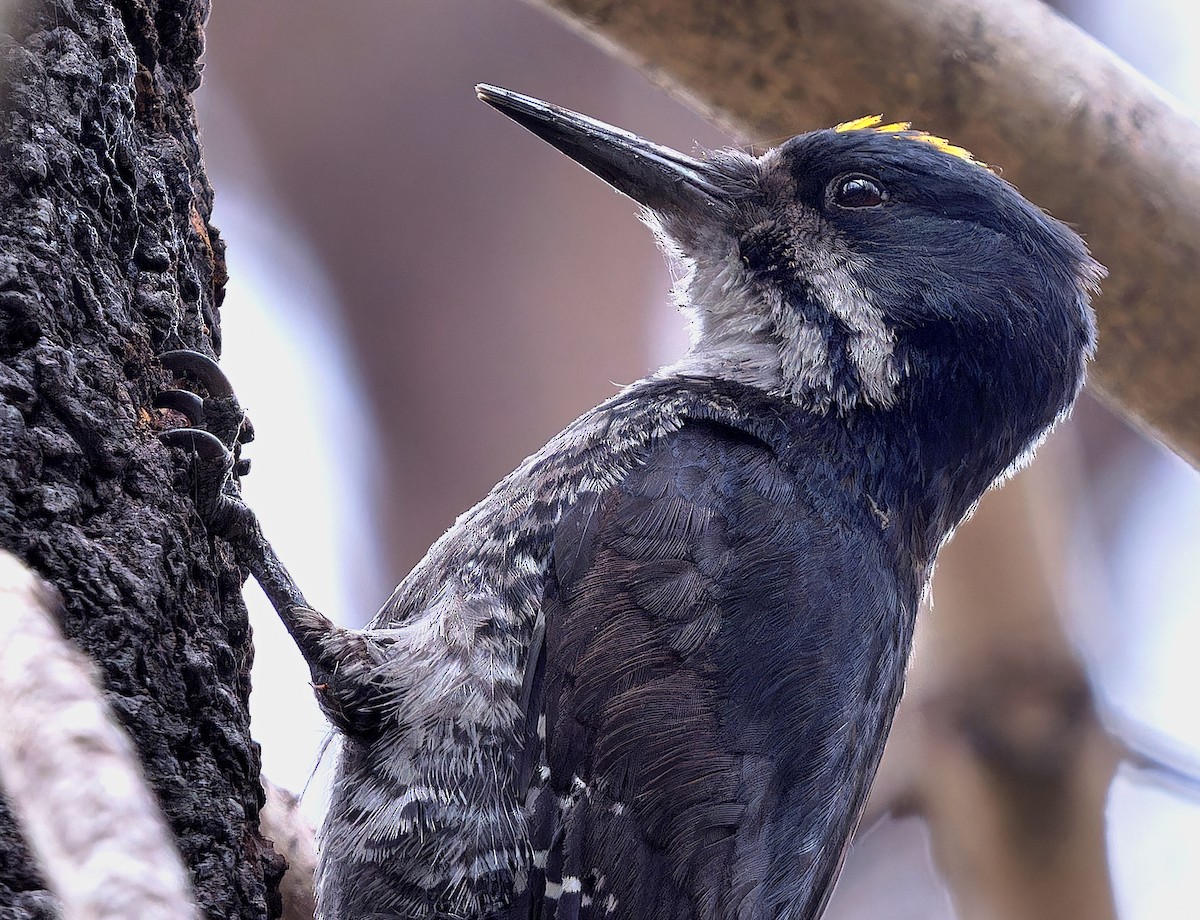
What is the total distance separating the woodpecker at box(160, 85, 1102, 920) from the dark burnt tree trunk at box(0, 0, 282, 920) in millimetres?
128

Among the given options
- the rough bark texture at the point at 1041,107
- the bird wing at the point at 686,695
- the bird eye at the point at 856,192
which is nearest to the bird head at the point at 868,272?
the bird eye at the point at 856,192

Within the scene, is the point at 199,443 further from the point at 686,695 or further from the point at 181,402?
the point at 686,695

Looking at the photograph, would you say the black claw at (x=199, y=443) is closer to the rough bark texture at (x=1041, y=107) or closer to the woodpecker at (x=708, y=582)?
the woodpecker at (x=708, y=582)

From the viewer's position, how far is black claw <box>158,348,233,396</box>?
1739 millimetres

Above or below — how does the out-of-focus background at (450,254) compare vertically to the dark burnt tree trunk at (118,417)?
above

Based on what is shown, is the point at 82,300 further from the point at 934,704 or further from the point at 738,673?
the point at 934,704

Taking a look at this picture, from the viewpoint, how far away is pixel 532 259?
15.2 ft

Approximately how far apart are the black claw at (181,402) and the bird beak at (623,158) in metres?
0.83

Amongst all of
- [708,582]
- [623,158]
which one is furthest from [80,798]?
[623,158]

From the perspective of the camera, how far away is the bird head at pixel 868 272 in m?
2.22

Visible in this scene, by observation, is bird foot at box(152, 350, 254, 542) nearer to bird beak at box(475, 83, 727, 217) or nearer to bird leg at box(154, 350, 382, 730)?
A: bird leg at box(154, 350, 382, 730)

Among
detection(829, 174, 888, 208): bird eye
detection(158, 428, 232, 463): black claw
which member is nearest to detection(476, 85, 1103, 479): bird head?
detection(829, 174, 888, 208): bird eye

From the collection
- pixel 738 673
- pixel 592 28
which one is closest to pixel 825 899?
pixel 738 673

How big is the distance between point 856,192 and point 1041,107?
529 mm
